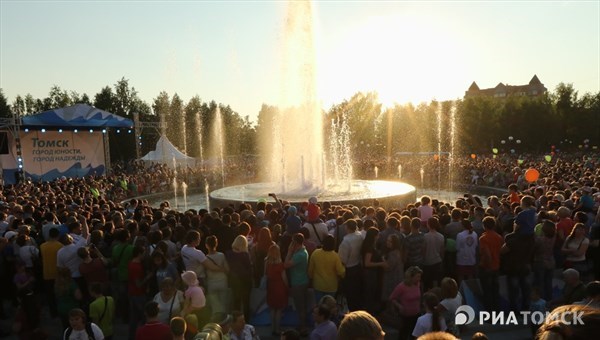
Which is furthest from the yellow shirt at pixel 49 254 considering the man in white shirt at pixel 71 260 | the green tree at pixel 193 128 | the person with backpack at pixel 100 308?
the green tree at pixel 193 128

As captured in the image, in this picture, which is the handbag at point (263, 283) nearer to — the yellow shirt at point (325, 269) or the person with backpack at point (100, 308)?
the yellow shirt at point (325, 269)

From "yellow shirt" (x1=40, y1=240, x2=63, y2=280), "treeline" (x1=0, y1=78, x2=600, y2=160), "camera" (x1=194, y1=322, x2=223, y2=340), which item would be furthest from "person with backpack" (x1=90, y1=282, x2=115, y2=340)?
"treeline" (x1=0, y1=78, x2=600, y2=160)

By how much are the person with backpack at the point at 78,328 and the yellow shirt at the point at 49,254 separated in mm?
3544

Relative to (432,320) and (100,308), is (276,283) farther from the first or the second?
(432,320)

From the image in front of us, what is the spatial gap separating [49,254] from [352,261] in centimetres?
549

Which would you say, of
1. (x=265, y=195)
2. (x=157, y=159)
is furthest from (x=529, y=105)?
(x=265, y=195)

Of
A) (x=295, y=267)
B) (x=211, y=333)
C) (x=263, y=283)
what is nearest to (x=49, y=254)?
(x=263, y=283)

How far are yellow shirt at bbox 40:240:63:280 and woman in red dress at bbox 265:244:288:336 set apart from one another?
4001 millimetres

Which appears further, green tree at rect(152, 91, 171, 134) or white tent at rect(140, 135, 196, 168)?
green tree at rect(152, 91, 171, 134)

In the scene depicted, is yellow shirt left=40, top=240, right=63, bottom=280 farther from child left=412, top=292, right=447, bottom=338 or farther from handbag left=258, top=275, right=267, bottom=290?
child left=412, top=292, right=447, bottom=338

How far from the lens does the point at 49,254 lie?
8.11m

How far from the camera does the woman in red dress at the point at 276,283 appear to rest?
7.02 m

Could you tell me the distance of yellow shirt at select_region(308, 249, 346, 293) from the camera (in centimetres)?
710

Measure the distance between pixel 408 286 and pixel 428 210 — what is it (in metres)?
4.29
